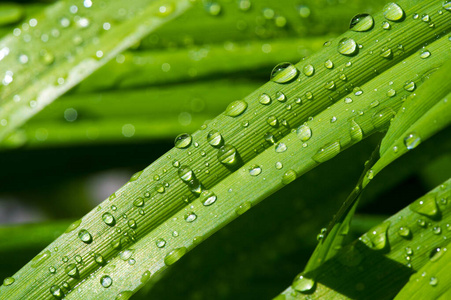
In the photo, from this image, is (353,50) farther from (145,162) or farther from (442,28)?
(145,162)

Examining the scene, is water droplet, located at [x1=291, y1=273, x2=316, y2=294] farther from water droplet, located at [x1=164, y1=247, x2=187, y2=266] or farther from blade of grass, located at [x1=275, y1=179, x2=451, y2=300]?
water droplet, located at [x1=164, y1=247, x2=187, y2=266]

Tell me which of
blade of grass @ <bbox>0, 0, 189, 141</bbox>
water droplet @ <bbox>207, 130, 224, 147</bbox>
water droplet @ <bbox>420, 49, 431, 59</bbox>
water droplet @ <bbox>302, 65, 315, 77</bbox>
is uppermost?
blade of grass @ <bbox>0, 0, 189, 141</bbox>

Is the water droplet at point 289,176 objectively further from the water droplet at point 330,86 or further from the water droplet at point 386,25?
the water droplet at point 386,25

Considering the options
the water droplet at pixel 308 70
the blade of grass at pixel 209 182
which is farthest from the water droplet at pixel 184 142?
the water droplet at pixel 308 70

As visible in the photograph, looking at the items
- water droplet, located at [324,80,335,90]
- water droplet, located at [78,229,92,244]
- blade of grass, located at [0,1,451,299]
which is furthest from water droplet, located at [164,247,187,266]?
water droplet, located at [324,80,335,90]

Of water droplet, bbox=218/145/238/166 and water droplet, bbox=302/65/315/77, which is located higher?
water droplet, bbox=302/65/315/77

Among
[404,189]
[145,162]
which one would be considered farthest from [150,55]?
[404,189]
